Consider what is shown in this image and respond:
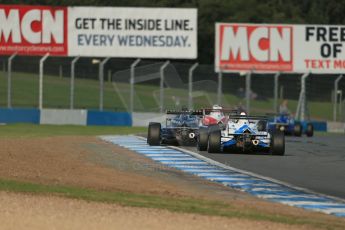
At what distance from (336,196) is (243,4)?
68369 mm

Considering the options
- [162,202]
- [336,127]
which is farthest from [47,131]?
[162,202]

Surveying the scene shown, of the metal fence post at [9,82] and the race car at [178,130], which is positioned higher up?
the metal fence post at [9,82]

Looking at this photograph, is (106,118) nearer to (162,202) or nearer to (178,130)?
(178,130)

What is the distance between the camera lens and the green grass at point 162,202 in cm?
1022

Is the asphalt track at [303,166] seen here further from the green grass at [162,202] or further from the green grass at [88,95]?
the green grass at [88,95]

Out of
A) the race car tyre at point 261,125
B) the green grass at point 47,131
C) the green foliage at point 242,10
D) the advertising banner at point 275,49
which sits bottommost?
the green grass at point 47,131

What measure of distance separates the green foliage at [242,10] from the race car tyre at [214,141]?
47.5m

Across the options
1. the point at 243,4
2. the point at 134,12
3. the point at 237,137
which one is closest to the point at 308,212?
the point at 237,137

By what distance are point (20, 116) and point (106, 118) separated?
3559mm

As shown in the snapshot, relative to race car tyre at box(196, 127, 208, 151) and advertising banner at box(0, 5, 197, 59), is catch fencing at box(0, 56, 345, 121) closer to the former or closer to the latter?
advertising banner at box(0, 5, 197, 59)

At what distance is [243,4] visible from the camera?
80562 mm

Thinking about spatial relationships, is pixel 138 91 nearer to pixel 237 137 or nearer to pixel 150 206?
pixel 237 137

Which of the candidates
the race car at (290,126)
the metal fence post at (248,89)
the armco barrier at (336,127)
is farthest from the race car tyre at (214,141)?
the armco barrier at (336,127)

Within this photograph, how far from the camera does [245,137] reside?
69.7ft
